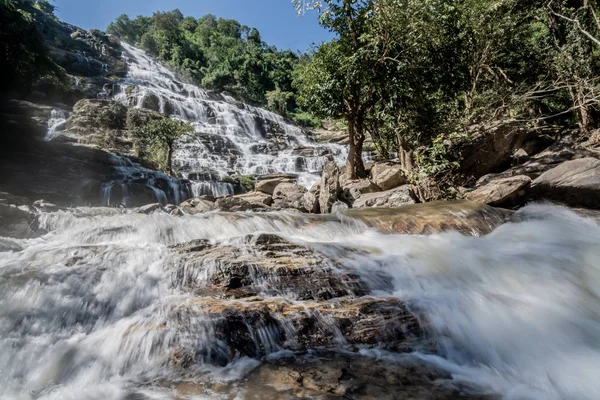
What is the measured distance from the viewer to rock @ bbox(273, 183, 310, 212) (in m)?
10.0

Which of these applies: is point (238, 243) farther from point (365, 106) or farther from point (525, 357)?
point (365, 106)

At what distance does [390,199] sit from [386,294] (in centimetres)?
504

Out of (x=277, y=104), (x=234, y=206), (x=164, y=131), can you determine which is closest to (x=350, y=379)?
(x=234, y=206)

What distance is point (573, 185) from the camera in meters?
7.19

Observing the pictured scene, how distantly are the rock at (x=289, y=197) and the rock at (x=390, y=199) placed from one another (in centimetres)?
193

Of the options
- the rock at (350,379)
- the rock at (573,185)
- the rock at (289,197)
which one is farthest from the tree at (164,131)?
the rock at (350,379)

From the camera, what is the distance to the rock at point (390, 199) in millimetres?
8133

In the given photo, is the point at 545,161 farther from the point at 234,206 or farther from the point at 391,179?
the point at 234,206

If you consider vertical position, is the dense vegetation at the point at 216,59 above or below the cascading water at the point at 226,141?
above

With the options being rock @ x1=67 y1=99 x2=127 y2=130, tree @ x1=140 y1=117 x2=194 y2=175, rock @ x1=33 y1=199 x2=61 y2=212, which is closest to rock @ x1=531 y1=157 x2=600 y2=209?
rock @ x1=33 y1=199 x2=61 y2=212

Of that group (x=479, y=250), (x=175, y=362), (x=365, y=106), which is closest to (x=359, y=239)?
(x=479, y=250)

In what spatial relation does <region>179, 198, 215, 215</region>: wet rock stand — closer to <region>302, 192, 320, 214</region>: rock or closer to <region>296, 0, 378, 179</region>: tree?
<region>302, 192, 320, 214</region>: rock

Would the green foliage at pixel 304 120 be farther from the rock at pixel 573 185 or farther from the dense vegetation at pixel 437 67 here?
the rock at pixel 573 185

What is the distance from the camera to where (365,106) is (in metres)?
11.1
